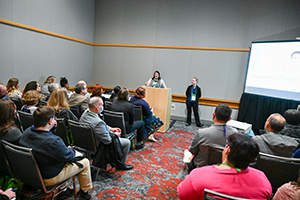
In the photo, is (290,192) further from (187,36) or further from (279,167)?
(187,36)

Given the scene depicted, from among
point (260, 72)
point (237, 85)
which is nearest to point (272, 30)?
point (260, 72)

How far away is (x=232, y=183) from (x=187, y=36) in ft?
18.2

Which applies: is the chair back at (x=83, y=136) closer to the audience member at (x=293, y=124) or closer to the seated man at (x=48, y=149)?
the seated man at (x=48, y=149)

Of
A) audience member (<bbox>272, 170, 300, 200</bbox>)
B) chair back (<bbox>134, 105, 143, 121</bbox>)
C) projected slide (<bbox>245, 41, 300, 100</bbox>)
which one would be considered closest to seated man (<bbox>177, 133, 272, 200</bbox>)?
audience member (<bbox>272, 170, 300, 200</bbox>)

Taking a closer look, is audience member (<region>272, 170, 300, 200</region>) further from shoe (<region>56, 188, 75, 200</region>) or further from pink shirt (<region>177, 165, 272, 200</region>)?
shoe (<region>56, 188, 75, 200</region>)

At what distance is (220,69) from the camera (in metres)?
5.78

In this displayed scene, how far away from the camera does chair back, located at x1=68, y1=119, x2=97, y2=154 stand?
7.67ft

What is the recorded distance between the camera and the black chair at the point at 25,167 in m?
1.54

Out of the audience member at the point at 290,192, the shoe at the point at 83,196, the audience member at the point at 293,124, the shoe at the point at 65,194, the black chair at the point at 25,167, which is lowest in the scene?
the shoe at the point at 65,194

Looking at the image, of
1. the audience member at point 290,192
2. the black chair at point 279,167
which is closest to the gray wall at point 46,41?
the black chair at point 279,167

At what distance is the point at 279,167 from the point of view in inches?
68.2

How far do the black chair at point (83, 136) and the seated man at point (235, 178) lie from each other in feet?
4.92

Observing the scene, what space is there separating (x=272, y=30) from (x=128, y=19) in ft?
14.6

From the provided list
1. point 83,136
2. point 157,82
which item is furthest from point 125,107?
point 157,82
